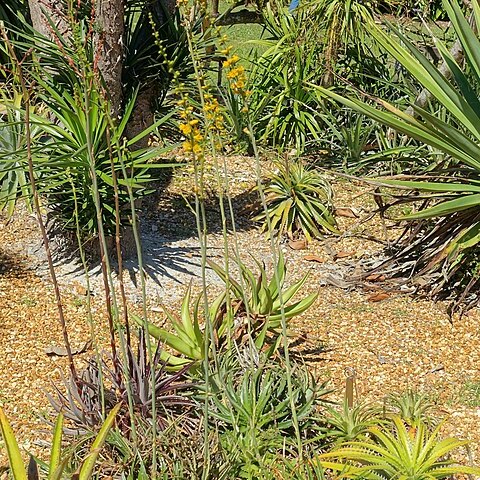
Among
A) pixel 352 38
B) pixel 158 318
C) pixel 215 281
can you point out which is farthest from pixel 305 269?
pixel 352 38

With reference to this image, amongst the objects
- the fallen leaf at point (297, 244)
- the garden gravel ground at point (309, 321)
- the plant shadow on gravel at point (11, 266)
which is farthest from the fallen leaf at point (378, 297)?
the plant shadow on gravel at point (11, 266)

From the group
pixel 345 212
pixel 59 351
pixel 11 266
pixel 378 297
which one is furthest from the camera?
pixel 345 212

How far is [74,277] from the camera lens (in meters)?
4.64

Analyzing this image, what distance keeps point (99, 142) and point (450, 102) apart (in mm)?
2038

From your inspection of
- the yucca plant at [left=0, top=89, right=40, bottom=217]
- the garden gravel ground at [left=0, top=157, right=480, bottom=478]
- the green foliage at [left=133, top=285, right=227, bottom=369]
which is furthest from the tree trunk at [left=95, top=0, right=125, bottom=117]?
the green foliage at [left=133, top=285, right=227, bottom=369]

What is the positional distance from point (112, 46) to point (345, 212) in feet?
7.66

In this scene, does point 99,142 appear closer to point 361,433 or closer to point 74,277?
point 74,277

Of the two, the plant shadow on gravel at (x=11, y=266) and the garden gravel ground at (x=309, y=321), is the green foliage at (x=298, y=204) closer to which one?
the garden gravel ground at (x=309, y=321)

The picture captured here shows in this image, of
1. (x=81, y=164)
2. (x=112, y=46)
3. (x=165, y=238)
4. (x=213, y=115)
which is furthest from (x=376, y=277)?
(x=213, y=115)

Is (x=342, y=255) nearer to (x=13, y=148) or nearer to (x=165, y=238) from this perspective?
(x=165, y=238)

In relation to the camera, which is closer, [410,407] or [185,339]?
[410,407]

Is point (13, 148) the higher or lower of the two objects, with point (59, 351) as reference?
higher

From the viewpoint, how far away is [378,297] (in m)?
4.55

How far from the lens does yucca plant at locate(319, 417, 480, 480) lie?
249cm
